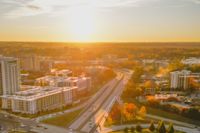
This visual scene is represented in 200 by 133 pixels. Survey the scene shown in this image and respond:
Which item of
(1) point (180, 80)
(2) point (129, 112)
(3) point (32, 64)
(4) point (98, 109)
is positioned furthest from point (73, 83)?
(3) point (32, 64)

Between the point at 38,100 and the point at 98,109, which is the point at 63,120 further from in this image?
the point at 98,109

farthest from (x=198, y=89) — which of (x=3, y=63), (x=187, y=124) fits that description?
(x=3, y=63)

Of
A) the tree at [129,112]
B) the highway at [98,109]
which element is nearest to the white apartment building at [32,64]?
the highway at [98,109]

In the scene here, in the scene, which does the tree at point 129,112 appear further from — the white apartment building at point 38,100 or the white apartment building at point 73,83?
the white apartment building at point 73,83

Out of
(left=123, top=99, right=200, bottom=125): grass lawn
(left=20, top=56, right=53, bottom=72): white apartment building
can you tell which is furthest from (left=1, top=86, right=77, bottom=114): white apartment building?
(left=20, top=56, right=53, bottom=72): white apartment building

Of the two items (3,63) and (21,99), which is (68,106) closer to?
(21,99)

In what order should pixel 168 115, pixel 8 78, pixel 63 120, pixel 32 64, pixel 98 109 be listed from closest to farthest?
pixel 63 120 < pixel 168 115 < pixel 98 109 < pixel 8 78 < pixel 32 64

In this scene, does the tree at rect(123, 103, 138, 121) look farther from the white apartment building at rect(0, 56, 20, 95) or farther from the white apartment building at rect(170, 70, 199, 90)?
the white apartment building at rect(0, 56, 20, 95)
